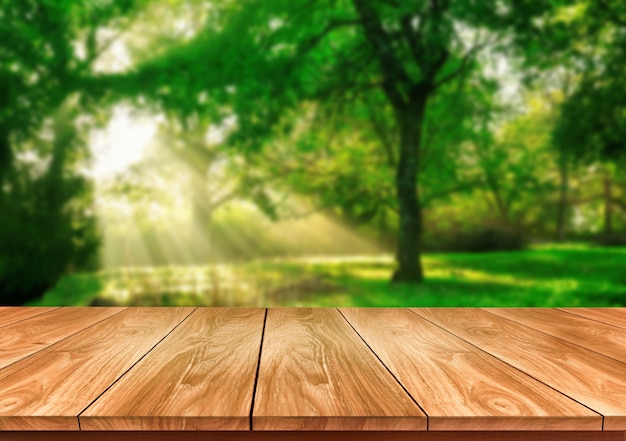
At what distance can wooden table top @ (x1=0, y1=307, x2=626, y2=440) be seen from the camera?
2.65ft

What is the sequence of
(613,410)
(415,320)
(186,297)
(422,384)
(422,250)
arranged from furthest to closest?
(422,250) < (186,297) < (415,320) < (422,384) < (613,410)

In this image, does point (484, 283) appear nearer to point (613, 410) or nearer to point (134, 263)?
point (134, 263)

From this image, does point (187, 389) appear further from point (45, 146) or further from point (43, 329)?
point (45, 146)

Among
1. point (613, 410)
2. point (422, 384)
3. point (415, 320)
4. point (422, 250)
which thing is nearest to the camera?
point (613, 410)

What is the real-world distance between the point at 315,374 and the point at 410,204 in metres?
3.19

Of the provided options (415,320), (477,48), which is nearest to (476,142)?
(477,48)

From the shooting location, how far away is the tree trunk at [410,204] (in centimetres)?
405

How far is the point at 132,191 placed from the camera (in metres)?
4.13

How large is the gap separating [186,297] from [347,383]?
3.07 m

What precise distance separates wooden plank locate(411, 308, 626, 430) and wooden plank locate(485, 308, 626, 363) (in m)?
0.05

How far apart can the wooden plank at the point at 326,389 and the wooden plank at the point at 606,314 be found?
0.96 metres

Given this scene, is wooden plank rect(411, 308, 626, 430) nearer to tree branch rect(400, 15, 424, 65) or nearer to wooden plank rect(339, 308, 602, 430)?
wooden plank rect(339, 308, 602, 430)

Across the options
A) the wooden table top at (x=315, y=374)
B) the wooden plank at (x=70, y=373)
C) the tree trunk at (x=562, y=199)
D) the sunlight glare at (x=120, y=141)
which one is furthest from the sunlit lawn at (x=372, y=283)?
the wooden plank at (x=70, y=373)

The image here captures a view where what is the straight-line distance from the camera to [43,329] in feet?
5.03
